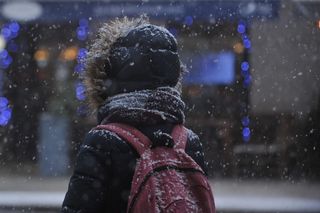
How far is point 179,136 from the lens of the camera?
83.0 inches

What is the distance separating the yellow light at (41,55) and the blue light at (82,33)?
0.82 metres

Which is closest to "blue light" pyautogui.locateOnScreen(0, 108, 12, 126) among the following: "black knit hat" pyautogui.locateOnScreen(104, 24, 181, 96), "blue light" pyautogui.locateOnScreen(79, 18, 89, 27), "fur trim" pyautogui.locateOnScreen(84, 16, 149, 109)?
"blue light" pyautogui.locateOnScreen(79, 18, 89, 27)

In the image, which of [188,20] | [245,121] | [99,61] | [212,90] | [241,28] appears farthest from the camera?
[245,121]

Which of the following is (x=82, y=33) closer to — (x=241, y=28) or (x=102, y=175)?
(x=241, y=28)

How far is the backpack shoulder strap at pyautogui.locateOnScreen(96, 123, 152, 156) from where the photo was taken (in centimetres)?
198

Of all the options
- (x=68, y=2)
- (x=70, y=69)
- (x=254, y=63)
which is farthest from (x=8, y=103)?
(x=254, y=63)

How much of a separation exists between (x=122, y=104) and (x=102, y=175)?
0.86 feet

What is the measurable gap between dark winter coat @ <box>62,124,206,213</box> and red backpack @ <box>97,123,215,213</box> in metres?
0.04

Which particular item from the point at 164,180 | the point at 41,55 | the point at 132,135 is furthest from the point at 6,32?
the point at 164,180

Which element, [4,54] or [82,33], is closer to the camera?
[82,33]

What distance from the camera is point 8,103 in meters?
11.6

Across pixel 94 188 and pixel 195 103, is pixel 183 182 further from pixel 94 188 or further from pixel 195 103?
pixel 195 103

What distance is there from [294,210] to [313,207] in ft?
1.41

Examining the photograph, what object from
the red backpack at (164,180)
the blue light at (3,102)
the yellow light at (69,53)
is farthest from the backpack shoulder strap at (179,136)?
the blue light at (3,102)
